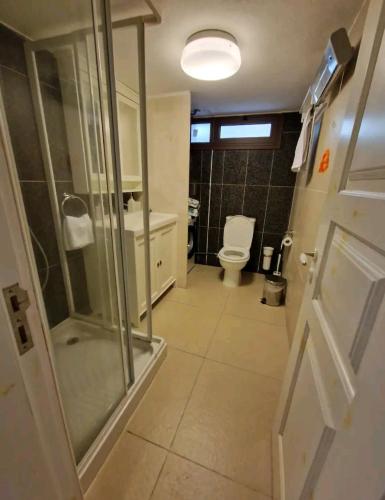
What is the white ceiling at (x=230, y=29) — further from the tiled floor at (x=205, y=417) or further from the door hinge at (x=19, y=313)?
the tiled floor at (x=205, y=417)

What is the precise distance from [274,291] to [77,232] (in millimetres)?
2007

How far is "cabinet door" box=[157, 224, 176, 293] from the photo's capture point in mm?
2270

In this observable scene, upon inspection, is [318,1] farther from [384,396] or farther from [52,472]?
[52,472]

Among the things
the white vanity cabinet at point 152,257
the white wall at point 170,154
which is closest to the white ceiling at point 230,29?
the white wall at point 170,154

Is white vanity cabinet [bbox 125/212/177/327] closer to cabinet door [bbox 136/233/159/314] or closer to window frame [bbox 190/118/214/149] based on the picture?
cabinet door [bbox 136/233/159/314]

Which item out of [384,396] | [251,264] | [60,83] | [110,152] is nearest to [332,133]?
[110,152]

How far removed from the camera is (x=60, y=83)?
45.9 inches

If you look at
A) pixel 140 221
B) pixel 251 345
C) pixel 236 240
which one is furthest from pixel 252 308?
pixel 140 221

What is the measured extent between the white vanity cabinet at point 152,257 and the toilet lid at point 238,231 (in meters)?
0.91

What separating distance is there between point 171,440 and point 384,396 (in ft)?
3.88

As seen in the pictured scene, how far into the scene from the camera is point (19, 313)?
0.43 metres

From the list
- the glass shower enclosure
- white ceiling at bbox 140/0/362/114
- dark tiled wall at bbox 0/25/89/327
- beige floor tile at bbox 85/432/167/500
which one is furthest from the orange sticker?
beige floor tile at bbox 85/432/167/500

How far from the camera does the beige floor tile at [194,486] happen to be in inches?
37.5

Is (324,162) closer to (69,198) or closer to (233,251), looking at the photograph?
(69,198)
